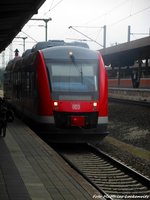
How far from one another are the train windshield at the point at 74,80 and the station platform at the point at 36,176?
244 centimetres

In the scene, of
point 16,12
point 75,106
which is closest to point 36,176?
point 75,106

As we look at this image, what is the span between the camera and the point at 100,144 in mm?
16219

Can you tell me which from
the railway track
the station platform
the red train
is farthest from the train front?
the station platform

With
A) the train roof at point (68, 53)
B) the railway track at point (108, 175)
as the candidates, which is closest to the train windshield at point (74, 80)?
the train roof at point (68, 53)

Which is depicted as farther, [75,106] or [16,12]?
[16,12]

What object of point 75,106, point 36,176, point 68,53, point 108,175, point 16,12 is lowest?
point 108,175

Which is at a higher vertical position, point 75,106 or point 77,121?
point 75,106

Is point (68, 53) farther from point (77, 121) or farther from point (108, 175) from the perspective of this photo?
point (108, 175)

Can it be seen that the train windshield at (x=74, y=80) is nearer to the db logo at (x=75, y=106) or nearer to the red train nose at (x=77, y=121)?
the db logo at (x=75, y=106)

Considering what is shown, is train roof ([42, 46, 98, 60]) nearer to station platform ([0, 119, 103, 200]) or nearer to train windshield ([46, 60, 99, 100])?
train windshield ([46, 60, 99, 100])

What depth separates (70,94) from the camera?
14.0 metres

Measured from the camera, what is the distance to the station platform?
656 centimetres

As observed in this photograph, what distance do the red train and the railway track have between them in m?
0.72

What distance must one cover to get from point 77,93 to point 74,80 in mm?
489
